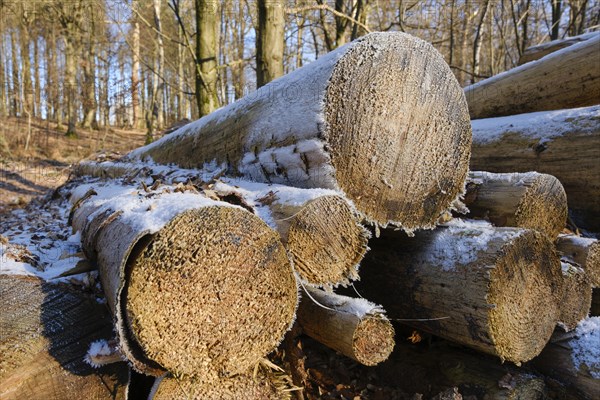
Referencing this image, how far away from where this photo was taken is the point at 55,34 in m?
19.0

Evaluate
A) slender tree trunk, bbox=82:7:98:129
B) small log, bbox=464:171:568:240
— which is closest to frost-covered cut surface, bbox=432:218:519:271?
small log, bbox=464:171:568:240

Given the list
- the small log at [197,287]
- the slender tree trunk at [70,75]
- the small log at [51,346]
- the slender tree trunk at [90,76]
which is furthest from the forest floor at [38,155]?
the small log at [197,287]

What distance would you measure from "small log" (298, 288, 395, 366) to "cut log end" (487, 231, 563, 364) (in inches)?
20.9

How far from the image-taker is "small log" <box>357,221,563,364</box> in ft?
5.92

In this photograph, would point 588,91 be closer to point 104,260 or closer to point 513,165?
point 513,165

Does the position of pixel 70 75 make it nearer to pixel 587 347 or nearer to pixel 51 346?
pixel 51 346

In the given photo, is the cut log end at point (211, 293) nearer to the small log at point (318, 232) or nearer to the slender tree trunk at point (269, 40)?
the small log at point (318, 232)

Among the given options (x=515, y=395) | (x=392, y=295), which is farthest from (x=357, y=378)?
(x=515, y=395)

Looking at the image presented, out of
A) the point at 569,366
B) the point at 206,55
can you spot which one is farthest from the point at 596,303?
the point at 206,55

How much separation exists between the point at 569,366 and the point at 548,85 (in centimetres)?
254

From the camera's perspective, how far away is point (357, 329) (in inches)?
61.7

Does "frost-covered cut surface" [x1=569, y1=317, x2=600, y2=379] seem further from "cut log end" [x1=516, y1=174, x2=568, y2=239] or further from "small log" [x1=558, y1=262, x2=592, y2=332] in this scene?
"cut log end" [x1=516, y1=174, x2=568, y2=239]

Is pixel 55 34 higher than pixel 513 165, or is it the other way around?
pixel 55 34

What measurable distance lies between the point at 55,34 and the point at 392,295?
73.3 feet
